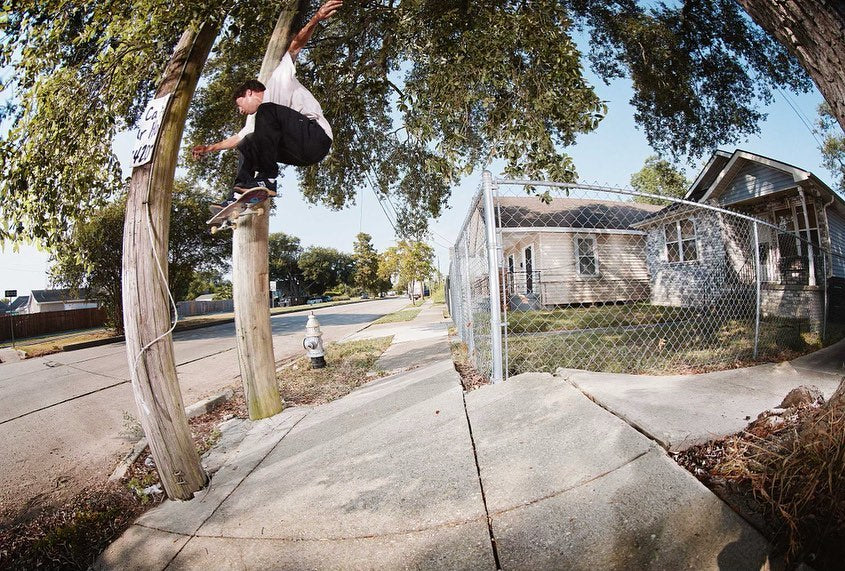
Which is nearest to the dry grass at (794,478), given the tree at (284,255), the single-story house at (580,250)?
the single-story house at (580,250)

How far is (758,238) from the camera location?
9531mm

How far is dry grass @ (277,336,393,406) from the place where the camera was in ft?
15.8

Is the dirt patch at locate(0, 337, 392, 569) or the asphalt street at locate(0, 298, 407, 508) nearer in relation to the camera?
the dirt patch at locate(0, 337, 392, 569)

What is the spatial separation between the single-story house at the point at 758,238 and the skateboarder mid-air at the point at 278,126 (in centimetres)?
863

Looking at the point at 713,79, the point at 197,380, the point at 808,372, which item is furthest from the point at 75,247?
the point at 713,79

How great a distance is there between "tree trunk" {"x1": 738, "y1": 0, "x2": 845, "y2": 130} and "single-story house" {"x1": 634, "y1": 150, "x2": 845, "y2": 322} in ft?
24.6

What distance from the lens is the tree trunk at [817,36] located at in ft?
5.72

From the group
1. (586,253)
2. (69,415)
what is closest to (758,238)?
(586,253)

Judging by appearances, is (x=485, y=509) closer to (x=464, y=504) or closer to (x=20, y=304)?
(x=464, y=504)

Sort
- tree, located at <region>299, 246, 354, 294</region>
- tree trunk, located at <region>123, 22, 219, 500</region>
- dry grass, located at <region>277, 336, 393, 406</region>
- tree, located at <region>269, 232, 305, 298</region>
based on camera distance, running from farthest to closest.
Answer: tree, located at <region>299, 246, 354, 294</region>
tree, located at <region>269, 232, 305, 298</region>
dry grass, located at <region>277, 336, 393, 406</region>
tree trunk, located at <region>123, 22, 219, 500</region>

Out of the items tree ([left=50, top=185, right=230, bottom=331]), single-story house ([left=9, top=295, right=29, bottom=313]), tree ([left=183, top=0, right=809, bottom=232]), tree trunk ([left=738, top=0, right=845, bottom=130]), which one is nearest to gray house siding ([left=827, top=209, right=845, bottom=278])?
tree ([left=183, top=0, right=809, bottom=232])

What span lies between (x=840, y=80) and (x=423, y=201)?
8809 mm

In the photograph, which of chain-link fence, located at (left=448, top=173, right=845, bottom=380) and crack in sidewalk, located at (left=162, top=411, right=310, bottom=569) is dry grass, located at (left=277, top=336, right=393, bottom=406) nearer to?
crack in sidewalk, located at (left=162, top=411, right=310, bottom=569)

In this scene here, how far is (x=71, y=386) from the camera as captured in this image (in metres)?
6.86
